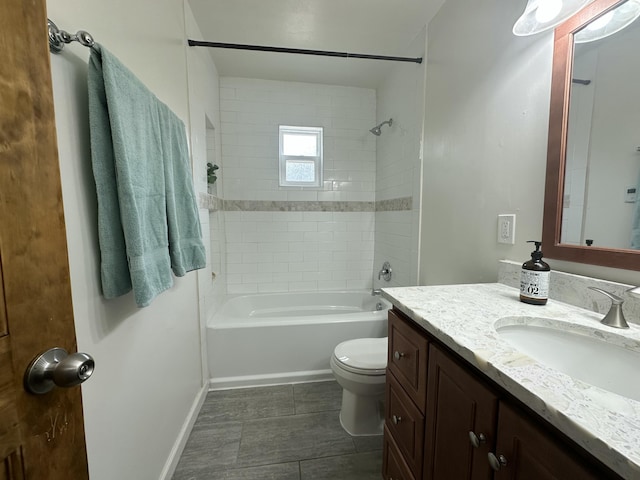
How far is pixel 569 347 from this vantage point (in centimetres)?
76

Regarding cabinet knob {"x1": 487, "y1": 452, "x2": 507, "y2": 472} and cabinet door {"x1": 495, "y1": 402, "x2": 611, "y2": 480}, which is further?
cabinet knob {"x1": 487, "y1": 452, "x2": 507, "y2": 472}

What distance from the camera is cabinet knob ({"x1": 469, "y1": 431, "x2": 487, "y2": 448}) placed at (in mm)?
588

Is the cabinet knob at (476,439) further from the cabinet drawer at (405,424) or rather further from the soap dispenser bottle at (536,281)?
the soap dispenser bottle at (536,281)

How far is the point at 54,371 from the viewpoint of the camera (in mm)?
433

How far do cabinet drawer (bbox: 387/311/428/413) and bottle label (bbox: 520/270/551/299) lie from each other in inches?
16.5

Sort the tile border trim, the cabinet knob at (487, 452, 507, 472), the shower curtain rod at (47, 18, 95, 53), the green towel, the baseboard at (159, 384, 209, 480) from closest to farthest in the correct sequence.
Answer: the cabinet knob at (487, 452, 507, 472) < the shower curtain rod at (47, 18, 95, 53) < the green towel < the baseboard at (159, 384, 209, 480) < the tile border trim

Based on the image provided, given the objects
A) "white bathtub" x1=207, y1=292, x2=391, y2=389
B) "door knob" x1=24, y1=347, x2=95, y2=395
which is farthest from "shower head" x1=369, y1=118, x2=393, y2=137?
"door knob" x1=24, y1=347, x2=95, y2=395

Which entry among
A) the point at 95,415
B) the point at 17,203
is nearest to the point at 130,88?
the point at 17,203

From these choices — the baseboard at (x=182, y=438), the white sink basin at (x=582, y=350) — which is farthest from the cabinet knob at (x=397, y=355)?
the baseboard at (x=182, y=438)

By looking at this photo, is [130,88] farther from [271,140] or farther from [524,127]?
[271,140]

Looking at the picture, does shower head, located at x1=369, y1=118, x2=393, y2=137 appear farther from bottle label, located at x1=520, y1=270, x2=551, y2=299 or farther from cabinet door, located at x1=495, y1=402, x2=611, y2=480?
cabinet door, located at x1=495, y1=402, x2=611, y2=480

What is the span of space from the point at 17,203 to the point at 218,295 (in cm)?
210

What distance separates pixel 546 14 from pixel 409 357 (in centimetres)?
124

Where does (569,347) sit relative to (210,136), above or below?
below
